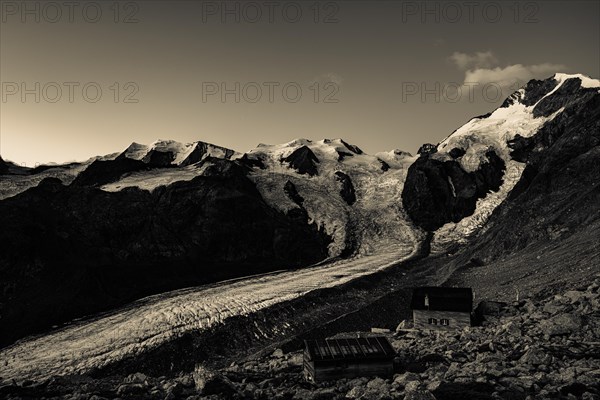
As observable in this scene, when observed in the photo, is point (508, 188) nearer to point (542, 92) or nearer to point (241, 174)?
point (542, 92)

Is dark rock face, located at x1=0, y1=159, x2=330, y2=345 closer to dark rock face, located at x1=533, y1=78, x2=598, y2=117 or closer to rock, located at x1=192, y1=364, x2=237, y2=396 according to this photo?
rock, located at x1=192, y1=364, x2=237, y2=396

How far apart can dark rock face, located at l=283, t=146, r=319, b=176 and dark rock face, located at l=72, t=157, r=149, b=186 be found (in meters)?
43.3

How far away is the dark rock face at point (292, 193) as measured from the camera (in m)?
103

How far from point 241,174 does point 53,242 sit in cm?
4875

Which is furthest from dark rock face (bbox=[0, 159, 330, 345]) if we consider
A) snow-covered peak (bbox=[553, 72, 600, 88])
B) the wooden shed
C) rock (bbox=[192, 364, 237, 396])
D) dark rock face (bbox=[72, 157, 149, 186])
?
snow-covered peak (bbox=[553, 72, 600, 88])

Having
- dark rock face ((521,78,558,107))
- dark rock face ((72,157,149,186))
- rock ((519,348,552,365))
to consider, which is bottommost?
rock ((519,348,552,365))

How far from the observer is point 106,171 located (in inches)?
4082

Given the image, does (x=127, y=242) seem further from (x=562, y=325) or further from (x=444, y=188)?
(x=444, y=188)

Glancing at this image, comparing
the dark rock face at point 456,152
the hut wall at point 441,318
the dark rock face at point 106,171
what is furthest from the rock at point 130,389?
the dark rock face at point 456,152

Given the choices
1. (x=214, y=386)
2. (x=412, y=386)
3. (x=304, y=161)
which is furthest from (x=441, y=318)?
(x=304, y=161)

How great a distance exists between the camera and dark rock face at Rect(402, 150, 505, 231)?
101438 millimetres

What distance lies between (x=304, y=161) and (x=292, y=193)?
26579mm

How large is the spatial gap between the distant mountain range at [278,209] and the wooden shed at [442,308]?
84.7ft

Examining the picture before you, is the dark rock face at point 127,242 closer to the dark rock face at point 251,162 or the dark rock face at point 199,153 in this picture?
the dark rock face at point 251,162
